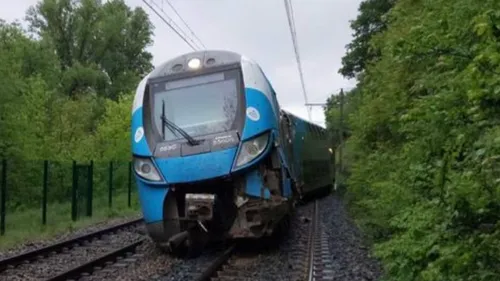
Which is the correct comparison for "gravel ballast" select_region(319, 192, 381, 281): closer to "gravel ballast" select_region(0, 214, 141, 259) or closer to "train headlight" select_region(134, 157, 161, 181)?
"train headlight" select_region(134, 157, 161, 181)

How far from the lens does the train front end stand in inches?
379

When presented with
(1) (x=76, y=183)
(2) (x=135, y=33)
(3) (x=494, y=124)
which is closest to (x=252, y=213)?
(3) (x=494, y=124)

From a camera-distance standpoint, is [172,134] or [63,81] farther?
[63,81]

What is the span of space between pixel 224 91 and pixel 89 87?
4426cm

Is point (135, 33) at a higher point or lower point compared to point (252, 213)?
higher

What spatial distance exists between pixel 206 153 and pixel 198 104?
1.00 meters

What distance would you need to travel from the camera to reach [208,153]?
9.65m

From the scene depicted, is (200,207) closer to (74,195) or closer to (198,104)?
(198,104)

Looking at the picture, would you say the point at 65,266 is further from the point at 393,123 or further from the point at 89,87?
the point at 89,87

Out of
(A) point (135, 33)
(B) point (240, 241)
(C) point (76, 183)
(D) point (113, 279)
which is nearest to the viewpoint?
(D) point (113, 279)

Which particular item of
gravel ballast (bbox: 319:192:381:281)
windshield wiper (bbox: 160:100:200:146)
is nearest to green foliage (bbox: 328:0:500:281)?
gravel ballast (bbox: 319:192:381:281)

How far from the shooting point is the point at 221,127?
998 cm

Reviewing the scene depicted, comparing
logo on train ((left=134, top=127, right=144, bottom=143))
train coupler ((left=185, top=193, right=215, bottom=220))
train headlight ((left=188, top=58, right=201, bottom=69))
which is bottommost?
train coupler ((left=185, top=193, right=215, bottom=220))

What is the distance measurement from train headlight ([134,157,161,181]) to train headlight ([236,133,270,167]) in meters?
1.25
